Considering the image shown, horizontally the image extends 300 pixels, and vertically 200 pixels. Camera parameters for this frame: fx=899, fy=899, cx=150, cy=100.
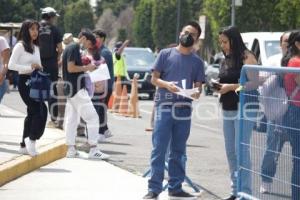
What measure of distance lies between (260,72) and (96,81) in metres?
6.06

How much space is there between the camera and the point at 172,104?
9.09 m

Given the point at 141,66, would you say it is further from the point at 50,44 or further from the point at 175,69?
the point at 175,69

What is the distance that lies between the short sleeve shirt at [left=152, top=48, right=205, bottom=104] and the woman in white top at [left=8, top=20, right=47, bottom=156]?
2.42 metres

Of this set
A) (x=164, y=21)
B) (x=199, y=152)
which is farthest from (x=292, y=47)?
(x=164, y=21)

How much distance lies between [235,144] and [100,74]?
502 centimetres

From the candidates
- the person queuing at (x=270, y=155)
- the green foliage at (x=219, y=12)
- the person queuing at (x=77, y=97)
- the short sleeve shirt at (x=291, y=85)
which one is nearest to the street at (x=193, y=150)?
the person queuing at (x=77, y=97)

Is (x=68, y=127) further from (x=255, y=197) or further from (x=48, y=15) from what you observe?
(x=255, y=197)

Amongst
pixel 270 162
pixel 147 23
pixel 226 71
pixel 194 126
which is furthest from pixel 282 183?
pixel 147 23

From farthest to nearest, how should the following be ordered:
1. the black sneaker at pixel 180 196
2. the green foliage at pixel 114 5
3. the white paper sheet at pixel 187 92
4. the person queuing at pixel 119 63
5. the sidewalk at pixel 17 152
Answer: the green foliage at pixel 114 5 < the person queuing at pixel 119 63 < the sidewalk at pixel 17 152 < the black sneaker at pixel 180 196 < the white paper sheet at pixel 187 92

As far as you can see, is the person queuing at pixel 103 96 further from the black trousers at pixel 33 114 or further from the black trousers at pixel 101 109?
the black trousers at pixel 33 114

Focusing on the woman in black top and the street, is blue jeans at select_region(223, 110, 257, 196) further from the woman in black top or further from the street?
the street

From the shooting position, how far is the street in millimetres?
10867

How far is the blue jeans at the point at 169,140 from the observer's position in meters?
9.09

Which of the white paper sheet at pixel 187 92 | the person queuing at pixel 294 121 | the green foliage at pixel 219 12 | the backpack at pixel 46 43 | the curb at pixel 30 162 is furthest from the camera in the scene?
the green foliage at pixel 219 12
